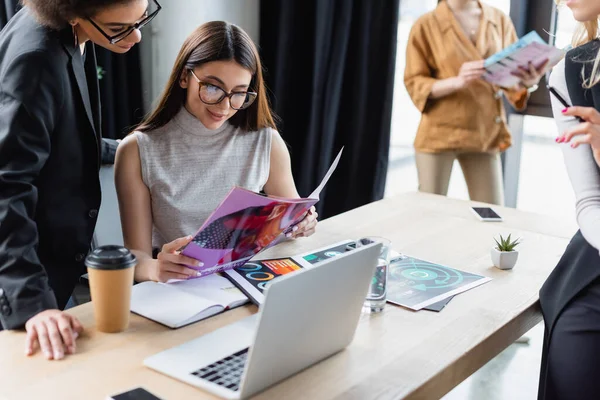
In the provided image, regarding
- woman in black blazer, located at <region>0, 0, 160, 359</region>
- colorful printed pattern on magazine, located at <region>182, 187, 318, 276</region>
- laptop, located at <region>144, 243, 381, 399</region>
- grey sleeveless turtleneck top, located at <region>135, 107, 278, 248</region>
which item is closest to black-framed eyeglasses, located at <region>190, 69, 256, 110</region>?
grey sleeveless turtleneck top, located at <region>135, 107, 278, 248</region>

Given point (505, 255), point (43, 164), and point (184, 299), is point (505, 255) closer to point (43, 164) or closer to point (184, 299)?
point (184, 299)

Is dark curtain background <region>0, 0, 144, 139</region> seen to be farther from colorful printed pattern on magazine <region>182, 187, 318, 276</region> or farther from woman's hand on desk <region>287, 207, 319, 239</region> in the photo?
colorful printed pattern on magazine <region>182, 187, 318, 276</region>

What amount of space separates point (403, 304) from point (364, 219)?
64 centimetres

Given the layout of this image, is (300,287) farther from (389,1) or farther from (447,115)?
(389,1)

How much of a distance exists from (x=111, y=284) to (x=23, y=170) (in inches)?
11.7

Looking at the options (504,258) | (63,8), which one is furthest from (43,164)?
(504,258)

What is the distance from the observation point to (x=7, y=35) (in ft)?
4.90

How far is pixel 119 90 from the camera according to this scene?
128 inches

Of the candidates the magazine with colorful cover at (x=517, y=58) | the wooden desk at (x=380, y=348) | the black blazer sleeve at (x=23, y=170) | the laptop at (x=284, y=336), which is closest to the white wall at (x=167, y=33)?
the magazine with colorful cover at (x=517, y=58)

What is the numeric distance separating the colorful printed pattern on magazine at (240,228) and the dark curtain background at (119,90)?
1.79 metres

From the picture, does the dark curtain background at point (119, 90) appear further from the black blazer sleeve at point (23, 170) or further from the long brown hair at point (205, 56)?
the black blazer sleeve at point (23, 170)

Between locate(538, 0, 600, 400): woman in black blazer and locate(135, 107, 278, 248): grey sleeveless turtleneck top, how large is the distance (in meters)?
0.81

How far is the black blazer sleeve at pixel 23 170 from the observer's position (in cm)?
128

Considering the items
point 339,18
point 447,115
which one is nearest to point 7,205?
point 447,115
